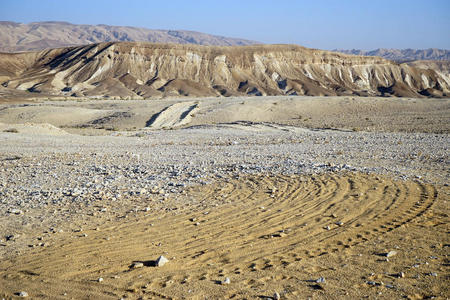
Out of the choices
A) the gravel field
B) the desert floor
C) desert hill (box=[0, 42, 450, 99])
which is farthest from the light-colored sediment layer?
desert hill (box=[0, 42, 450, 99])

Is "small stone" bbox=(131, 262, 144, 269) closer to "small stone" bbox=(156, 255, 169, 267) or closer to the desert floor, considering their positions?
the desert floor

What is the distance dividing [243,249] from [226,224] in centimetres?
123

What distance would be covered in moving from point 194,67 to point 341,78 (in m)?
41.3

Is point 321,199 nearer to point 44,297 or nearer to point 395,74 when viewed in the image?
point 44,297

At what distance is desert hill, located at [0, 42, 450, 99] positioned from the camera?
102875 millimetres

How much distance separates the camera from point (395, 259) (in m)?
6.50

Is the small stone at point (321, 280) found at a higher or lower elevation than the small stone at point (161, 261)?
higher

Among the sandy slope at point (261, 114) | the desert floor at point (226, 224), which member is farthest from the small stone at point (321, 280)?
the sandy slope at point (261, 114)

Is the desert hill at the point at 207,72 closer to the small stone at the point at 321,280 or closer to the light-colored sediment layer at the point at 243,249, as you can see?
the light-colored sediment layer at the point at 243,249

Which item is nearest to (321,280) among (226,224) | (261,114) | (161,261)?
(161,261)

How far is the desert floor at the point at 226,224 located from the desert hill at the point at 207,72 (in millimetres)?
84266

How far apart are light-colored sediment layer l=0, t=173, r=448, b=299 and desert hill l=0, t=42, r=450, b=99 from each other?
88.9 m

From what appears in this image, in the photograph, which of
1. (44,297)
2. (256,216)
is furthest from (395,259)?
(44,297)

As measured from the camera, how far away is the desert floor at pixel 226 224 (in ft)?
19.1
